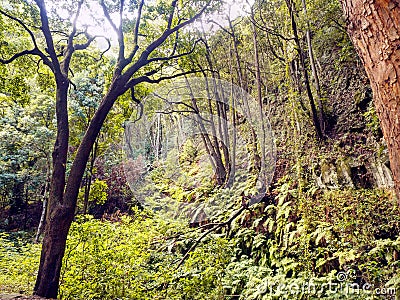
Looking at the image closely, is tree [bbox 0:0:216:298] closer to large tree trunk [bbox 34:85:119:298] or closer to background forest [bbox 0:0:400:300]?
large tree trunk [bbox 34:85:119:298]

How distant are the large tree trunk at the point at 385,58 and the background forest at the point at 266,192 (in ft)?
10.1

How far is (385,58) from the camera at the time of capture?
44.3 inches

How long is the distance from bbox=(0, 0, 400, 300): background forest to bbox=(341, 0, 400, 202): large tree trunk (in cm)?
308

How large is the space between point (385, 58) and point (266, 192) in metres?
5.68

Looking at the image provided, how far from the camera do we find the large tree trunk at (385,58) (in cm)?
110

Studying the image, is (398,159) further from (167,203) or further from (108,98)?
(167,203)

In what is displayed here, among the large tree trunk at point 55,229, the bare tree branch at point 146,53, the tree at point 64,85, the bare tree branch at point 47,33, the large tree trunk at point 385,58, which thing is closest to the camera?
the large tree trunk at point 385,58

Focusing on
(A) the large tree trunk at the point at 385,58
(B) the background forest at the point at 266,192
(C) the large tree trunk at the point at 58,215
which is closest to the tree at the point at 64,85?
(C) the large tree trunk at the point at 58,215

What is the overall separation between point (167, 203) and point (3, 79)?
18.5 feet

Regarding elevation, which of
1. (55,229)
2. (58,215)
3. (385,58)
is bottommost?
(55,229)

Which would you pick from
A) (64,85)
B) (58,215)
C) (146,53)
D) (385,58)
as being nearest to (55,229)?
(58,215)

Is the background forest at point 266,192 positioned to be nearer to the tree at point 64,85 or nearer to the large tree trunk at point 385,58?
the tree at point 64,85

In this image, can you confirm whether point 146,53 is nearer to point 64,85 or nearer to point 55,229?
point 64,85

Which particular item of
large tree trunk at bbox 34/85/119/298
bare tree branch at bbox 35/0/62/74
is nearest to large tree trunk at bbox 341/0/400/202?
large tree trunk at bbox 34/85/119/298
